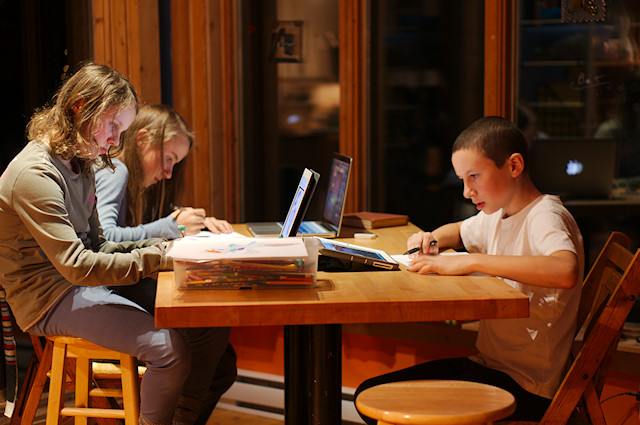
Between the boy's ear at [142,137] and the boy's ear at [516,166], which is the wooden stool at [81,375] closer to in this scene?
the boy's ear at [142,137]

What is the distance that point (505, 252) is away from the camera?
2.11 meters

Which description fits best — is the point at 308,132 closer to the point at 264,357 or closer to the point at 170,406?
the point at 264,357

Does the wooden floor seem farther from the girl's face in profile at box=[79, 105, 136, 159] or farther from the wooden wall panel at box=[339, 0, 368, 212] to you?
the girl's face in profile at box=[79, 105, 136, 159]

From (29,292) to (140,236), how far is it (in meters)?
0.62

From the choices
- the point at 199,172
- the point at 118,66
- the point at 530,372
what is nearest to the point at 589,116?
the point at 530,372

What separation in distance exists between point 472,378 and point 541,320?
248mm

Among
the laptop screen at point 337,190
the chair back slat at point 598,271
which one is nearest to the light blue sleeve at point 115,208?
the laptop screen at point 337,190

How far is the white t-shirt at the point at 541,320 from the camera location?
1922 millimetres

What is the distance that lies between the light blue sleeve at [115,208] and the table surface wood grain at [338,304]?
920mm

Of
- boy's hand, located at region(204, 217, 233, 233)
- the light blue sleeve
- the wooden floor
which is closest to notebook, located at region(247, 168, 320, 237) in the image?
boy's hand, located at region(204, 217, 233, 233)

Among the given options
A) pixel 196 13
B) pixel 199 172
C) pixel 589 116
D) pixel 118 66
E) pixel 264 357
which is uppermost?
pixel 196 13

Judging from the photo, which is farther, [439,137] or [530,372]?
[439,137]

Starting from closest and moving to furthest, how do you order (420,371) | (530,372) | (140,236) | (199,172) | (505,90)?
(530,372)
(420,371)
(140,236)
(505,90)
(199,172)

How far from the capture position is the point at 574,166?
325 centimetres
